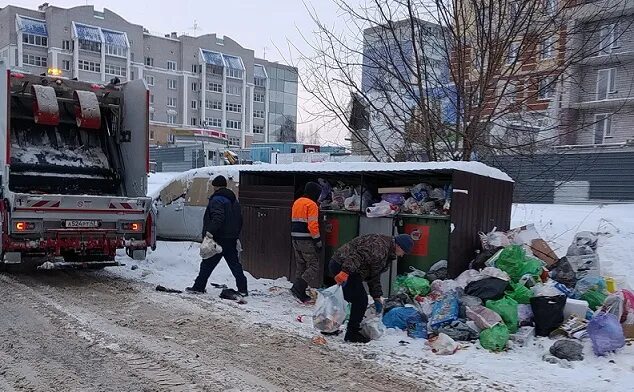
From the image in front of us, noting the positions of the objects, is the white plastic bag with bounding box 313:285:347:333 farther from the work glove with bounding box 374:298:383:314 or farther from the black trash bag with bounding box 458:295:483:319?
the black trash bag with bounding box 458:295:483:319

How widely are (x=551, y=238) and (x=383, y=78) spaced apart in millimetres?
4747

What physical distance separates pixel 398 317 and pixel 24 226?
17.5ft

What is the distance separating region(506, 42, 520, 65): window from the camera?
10.3 metres

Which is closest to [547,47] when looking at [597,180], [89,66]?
[597,180]

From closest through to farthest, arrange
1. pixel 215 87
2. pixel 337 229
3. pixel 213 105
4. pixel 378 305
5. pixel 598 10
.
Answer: pixel 378 305, pixel 337 229, pixel 598 10, pixel 215 87, pixel 213 105

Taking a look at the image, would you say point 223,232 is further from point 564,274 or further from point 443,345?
point 564,274

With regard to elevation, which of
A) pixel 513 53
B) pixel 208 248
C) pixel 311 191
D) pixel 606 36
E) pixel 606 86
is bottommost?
pixel 208 248

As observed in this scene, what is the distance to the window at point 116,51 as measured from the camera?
63419 mm

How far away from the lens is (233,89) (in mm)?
76750

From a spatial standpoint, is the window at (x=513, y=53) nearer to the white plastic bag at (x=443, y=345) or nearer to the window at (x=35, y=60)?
the white plastic bag at (x=443, y=345)

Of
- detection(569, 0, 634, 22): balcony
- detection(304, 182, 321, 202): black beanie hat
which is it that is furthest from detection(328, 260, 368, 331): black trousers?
detection(569, 0, 634, 22): balcony

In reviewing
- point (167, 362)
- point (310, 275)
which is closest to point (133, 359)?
point (167, 362)

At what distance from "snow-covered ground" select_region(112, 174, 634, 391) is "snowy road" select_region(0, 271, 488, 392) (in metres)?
0.31

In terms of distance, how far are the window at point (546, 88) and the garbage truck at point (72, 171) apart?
7175 millimetres
